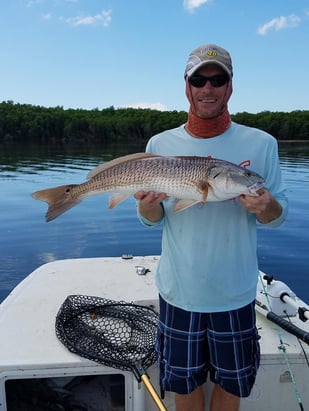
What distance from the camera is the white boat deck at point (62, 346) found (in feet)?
9.95

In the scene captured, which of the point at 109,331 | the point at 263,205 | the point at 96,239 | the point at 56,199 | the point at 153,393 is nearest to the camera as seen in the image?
the point at 263,205

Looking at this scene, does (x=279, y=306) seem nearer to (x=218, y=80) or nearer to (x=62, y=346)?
(x=62, y=346)

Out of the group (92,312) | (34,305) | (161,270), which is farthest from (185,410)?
(34,305)

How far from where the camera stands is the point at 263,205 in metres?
2.46

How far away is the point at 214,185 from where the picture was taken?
104 inches

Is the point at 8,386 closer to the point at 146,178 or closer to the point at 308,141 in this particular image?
the point at 146,178

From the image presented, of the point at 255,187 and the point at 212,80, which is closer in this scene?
the point at 255,187

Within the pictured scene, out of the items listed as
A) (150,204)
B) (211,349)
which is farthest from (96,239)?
(211,349)

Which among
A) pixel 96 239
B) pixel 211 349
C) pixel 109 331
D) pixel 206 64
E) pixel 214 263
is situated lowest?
pixel 96 239

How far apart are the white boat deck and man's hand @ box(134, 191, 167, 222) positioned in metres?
1.22

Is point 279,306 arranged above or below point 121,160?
below

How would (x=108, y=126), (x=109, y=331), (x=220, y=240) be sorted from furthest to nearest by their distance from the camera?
1. (x=108, y=126)
2. (x=109, y=331)
3. (x=220, y=240)

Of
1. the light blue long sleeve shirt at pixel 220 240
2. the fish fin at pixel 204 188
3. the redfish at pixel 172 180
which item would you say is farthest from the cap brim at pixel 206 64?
the fish fin at pixel 204 188

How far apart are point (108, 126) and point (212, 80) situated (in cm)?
7760
